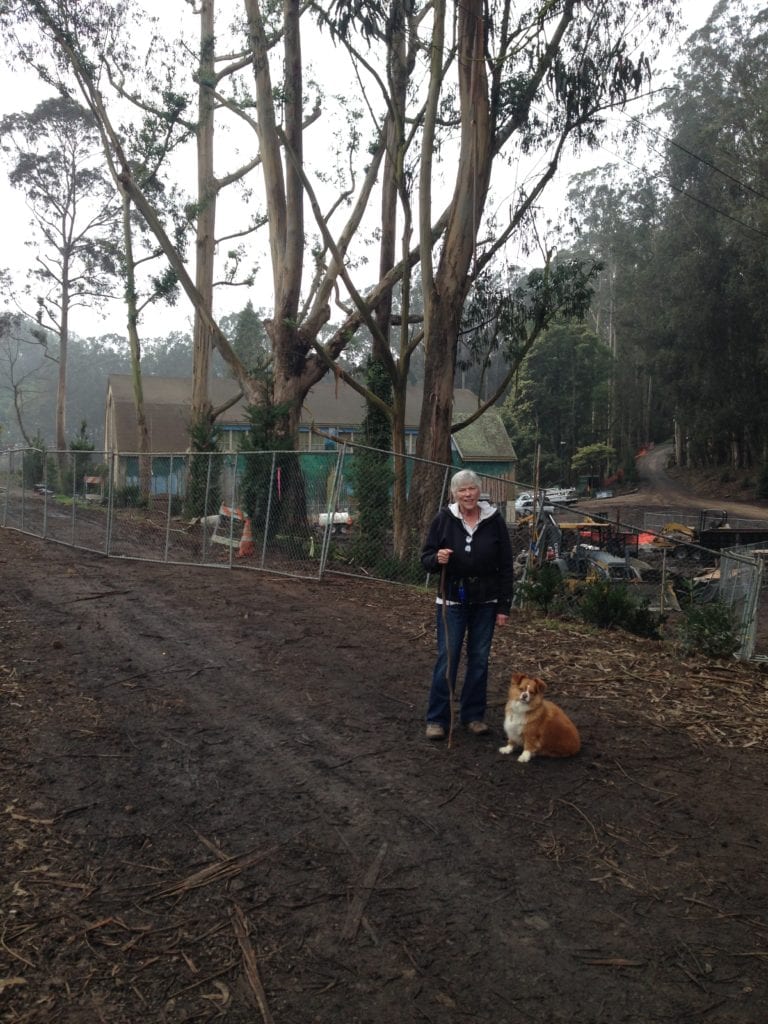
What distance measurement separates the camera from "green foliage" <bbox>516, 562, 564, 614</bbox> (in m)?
10.2

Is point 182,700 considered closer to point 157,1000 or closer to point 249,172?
point 157,1000

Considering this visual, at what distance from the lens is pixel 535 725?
15.9 ft

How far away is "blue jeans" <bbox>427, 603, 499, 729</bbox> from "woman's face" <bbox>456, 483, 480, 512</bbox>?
23.9 inches

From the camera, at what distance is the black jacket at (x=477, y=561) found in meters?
5.10

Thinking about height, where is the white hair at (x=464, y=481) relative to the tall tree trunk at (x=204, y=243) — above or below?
below

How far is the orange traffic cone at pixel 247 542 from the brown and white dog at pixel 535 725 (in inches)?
344

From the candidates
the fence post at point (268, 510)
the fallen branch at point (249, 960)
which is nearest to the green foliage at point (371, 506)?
the fence post at point (268, 510)

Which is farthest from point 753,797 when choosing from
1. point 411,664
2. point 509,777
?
point 411,664

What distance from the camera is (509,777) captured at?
463 centimetres

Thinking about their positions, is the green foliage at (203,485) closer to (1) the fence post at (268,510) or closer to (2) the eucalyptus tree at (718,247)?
(1) the fence post at (268,510)

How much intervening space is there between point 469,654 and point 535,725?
640mm

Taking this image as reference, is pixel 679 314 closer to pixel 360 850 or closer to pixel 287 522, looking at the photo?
pixel 287 522

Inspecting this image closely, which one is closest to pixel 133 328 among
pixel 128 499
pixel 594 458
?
pixel 128 499

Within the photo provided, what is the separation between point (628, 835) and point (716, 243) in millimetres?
43208
